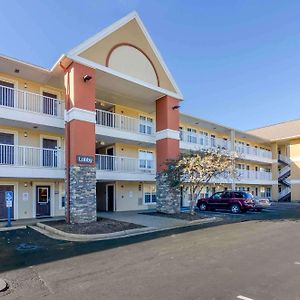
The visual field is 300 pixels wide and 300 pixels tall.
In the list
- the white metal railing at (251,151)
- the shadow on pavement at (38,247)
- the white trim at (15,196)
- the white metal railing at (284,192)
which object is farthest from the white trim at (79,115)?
the white metal railing at (284,192)

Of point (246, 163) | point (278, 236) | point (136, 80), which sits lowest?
point (278, 236)

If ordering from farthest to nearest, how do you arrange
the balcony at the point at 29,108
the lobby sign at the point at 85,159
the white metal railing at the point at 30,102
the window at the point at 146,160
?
the window at the point at 146,160 < the white metal railing at the point at 30,102 < the balcony at the point at 29,108 < the lobby sign at the point at 85,159

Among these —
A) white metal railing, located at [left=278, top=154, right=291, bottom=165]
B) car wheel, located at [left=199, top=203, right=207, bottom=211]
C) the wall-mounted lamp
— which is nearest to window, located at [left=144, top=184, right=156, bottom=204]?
car wheel, located at [left=199, top=203, right=207, bottom=211]

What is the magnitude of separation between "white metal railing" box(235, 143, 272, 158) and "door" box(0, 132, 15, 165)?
916 inches

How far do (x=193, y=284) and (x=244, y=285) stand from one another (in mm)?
1044

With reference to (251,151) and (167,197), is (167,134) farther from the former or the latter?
(251,151)

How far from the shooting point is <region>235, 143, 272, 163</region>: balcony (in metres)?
34.3

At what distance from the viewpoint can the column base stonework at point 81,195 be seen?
14.8 metres

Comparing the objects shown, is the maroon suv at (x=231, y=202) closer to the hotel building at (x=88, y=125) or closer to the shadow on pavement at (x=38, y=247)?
the hotel building at (x=88, y=125)

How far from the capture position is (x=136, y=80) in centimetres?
1897

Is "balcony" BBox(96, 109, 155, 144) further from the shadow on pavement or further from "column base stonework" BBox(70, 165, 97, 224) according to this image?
the shadow on pavement

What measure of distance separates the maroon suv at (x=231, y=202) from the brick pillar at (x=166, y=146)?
534 centimetres

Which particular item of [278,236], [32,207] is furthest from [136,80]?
[278,236]

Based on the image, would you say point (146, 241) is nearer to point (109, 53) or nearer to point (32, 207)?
point (32, 207)
